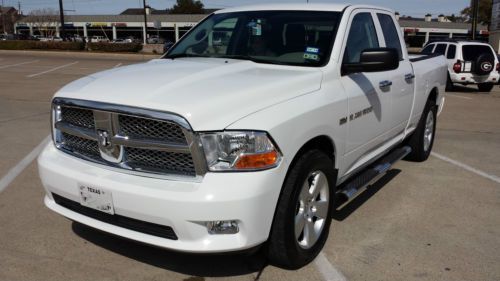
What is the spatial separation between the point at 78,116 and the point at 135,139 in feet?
1.98

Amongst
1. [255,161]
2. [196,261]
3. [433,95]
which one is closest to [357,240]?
[196,261]

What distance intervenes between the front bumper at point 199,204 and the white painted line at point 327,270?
0.69 meters

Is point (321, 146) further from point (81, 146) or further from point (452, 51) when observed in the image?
point (452, 51)

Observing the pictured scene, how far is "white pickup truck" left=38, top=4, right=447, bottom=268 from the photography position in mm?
2879

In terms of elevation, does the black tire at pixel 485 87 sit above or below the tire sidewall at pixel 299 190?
below

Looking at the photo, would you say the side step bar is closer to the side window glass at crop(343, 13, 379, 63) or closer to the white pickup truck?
the white pickup truck

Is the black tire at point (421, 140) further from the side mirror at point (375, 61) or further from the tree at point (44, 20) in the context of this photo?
the tree at point (44, 20)

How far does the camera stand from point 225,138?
2.89 meters

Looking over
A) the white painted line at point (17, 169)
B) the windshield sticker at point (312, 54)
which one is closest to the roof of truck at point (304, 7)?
the windshield sticker at point (312, 54)

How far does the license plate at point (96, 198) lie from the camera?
10.0ft

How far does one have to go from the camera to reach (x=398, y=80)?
503cm

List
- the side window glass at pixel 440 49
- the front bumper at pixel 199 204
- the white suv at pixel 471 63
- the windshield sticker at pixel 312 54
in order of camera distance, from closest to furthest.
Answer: the front bumper at pixel 199 204 → the windshield sticker at pixel 312 54 → the white suv at pixel 471 63 → the side window glass at pixel 440 49

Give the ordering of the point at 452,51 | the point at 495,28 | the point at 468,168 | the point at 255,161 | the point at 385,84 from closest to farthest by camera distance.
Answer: the point at 255,161 < the point at 385,84 < the point at 468,168 < the point at 452,51 < the point at 495,28

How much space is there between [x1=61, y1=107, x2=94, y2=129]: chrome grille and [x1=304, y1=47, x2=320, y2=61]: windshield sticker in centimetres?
178
